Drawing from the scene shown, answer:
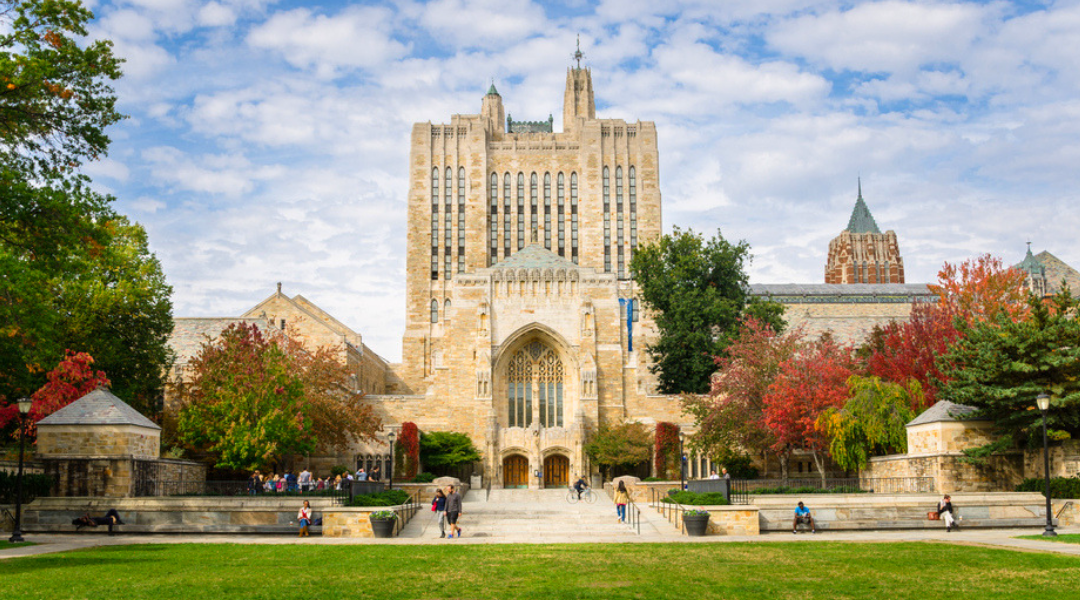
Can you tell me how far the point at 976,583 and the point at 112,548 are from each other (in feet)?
52.9

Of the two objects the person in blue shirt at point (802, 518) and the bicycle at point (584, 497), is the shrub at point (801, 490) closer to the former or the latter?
the person in blue shirt at point (802, 518)

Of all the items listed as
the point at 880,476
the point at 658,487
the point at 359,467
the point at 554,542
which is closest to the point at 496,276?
the point at 359,467

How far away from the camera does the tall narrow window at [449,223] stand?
7662cm

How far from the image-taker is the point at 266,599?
473 inches

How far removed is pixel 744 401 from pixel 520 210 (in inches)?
1646

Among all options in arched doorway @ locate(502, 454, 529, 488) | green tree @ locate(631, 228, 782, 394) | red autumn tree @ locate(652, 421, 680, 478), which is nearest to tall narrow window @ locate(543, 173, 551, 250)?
green tree @ locate(631, 228, 782, 394)

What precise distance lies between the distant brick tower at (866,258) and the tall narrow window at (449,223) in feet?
175

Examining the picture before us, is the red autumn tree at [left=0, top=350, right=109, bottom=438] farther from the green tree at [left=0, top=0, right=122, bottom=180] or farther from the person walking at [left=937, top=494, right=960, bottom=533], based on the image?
the person walking at [left=937, top=494, right=960, bottom=533]

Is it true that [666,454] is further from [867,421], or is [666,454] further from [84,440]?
[84,440]

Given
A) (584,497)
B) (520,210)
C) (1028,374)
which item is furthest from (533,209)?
(1028,374)

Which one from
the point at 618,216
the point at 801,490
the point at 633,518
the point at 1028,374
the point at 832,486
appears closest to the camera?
the point at 1028,374

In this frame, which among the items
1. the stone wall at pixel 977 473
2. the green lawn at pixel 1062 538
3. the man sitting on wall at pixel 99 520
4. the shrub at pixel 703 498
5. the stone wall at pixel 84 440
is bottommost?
the green lawn at pixel 1062 538

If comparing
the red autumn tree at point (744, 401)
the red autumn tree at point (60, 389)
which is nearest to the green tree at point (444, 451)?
the red autumn tree at point (744, 401)

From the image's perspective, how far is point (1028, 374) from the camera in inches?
1021
